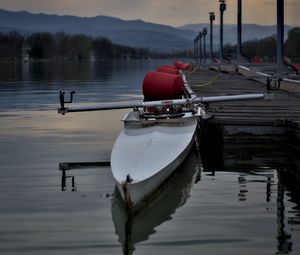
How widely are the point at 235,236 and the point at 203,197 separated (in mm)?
3006

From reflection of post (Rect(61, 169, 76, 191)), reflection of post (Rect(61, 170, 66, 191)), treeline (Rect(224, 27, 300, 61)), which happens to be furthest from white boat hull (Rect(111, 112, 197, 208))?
treeline (Rect(224, 27, 300, 61))

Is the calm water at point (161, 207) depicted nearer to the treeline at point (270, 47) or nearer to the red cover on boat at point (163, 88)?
the red cover on boat at point (163, 88)

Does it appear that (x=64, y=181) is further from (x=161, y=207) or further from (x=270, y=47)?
(x=270, y=47)

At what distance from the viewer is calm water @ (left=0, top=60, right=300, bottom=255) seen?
11.1m

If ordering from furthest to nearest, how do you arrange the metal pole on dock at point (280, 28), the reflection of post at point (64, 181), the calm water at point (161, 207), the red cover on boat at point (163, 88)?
the metal pole on dock at point (280, 28) → the red cover on boat at point (163, 88) → the reflection of post at point (64, 181) → the calm water at point (161, 207)

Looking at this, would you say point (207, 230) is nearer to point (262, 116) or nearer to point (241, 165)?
point (241, 165)

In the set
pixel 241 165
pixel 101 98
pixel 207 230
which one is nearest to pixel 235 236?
pixel 207 230

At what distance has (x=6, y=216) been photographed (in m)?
12.9

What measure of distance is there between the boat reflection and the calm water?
20mm

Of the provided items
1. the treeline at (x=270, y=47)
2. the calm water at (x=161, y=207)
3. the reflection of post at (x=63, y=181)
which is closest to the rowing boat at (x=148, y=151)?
the calm water at (x=161, y=207)

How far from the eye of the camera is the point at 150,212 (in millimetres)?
12805

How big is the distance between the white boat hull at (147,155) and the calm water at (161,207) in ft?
1.44

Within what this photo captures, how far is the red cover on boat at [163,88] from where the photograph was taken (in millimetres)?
24672

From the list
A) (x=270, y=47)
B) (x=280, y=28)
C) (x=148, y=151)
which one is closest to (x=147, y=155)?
(x=148, y=151)
